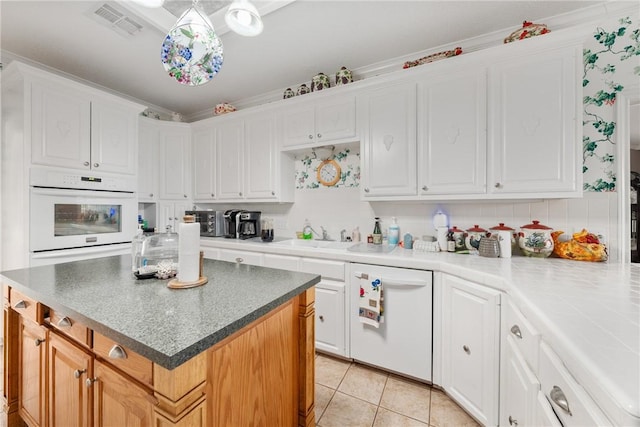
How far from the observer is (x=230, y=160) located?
303cm

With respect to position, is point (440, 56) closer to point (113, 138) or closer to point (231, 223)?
point (231, 223)

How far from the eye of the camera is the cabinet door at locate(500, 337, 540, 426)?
0.97 metres

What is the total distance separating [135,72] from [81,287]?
7.95 feet

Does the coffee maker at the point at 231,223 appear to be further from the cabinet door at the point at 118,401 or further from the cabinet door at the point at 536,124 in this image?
the cabinet door at the point at 536,124

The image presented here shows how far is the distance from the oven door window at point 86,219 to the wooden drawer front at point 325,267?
1889 mm

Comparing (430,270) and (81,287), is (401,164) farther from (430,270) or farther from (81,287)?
(81,287)

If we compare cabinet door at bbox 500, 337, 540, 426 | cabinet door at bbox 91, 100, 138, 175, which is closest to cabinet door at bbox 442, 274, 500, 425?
cabinet door at bbox 500, 337, 540, 426

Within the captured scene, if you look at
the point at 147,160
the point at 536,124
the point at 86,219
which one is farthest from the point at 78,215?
the point at 536,124

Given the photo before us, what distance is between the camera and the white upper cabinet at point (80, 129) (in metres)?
2.09

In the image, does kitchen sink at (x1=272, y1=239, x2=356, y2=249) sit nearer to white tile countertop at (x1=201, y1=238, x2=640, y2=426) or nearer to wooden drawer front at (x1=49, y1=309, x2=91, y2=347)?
white tile countertop at (x1=201, y1=238, x2=640, y2=426)

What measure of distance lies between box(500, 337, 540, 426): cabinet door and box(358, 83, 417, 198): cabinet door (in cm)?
122

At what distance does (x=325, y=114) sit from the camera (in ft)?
8.02

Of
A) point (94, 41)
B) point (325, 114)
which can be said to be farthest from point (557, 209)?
point (94, 41)

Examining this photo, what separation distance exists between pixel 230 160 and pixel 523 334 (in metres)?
2.90
